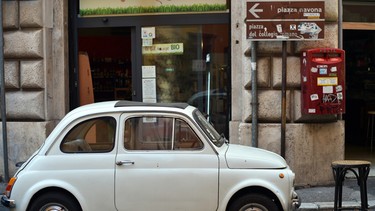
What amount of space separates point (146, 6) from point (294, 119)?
367cm

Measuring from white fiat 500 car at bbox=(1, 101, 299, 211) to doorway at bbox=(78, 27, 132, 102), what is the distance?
4382 mm

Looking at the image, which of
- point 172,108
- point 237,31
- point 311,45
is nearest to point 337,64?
point 311,45

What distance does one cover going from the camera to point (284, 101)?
7992 mm

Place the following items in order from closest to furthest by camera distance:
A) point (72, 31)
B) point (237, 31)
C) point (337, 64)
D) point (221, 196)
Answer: point (221, 196)
point (337, 64)
point (237, 31)
point (72, 31)

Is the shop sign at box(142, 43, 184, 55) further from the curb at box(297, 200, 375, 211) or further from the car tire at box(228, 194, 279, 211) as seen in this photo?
the car tire at box(228, 194, 279, 211)

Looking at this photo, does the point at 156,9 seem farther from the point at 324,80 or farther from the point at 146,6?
the point at 324,80

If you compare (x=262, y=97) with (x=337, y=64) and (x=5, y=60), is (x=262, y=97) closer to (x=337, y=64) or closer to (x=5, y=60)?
(x=337, y=64)

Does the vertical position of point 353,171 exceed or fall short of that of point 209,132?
it falls short

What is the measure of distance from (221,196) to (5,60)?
17.9ft

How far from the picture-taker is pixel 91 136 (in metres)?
5.59

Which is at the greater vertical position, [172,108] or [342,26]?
[342,26]

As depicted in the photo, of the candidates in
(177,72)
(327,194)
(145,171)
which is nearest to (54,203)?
(145,171)

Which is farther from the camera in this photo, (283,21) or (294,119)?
(294,119)

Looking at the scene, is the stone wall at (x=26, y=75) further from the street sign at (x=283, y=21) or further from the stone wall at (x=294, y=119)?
the street sign at (x=283, y=21)
